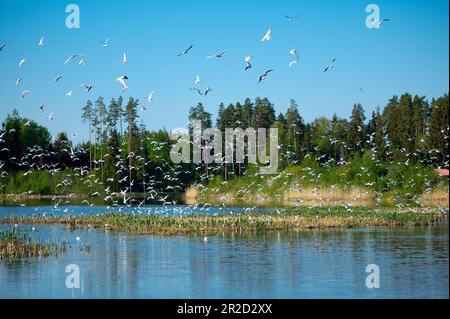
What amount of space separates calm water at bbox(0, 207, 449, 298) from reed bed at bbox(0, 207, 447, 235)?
2.33 metres

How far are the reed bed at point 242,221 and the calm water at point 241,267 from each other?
2328 mm

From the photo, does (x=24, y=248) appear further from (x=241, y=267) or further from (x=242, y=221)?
(x=242, y=221)

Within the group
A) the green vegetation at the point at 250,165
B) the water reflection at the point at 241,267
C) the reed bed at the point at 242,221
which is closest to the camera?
the water reflection at the point at 241,267

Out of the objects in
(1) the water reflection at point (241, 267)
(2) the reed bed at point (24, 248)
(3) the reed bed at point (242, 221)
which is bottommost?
(1) the water reflection at point (241, 267)

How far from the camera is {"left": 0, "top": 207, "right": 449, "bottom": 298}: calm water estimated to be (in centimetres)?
2350

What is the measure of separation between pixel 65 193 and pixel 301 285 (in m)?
66.9

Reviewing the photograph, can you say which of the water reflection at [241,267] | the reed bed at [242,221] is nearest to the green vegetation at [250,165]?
the reed bed at [242,221]

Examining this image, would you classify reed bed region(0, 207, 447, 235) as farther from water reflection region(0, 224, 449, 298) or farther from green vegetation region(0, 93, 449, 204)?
green vegetation region(0, 93, 449, 204)

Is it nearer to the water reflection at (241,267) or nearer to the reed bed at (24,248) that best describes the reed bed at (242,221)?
the water reflection at (241,267)

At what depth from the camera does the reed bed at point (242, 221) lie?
41438mm


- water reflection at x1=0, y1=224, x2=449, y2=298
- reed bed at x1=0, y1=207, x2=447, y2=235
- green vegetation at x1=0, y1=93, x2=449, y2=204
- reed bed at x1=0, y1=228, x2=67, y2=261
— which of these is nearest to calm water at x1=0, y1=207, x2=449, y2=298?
water reflection at x1=0, y1=224, x2=449, y2=298

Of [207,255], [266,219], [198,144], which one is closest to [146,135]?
[198,144]

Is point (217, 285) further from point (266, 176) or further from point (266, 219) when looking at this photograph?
point (266, 176)
